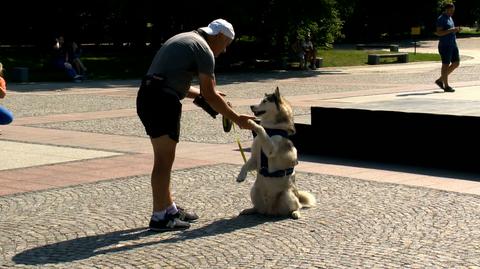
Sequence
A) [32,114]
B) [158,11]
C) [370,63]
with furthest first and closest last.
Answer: [370,63], [158,11], [32,114]

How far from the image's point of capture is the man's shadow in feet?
19.9

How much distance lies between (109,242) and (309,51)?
28376 mm

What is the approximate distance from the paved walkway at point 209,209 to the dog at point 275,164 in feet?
0.48

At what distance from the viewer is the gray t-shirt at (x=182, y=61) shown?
670 cm

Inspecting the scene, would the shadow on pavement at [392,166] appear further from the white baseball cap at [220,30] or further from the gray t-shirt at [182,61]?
the gray t-shirt at [182,61]

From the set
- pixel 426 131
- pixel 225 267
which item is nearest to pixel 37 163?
pixel 426 131

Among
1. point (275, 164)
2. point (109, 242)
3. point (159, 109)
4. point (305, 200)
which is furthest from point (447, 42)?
point (109, 242)

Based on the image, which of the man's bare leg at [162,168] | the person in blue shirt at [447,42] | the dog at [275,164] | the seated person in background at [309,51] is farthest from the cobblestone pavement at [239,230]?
the seated person in background at [309,51]

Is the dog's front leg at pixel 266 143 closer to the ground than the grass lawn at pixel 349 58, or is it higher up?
higher up

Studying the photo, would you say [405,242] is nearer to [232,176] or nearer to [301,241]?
[301,241]

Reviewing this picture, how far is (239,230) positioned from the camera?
6.88m

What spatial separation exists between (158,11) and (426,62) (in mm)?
13257

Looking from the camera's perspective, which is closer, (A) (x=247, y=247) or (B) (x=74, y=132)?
(A) (x=247, y=247)

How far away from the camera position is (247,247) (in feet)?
20.7
